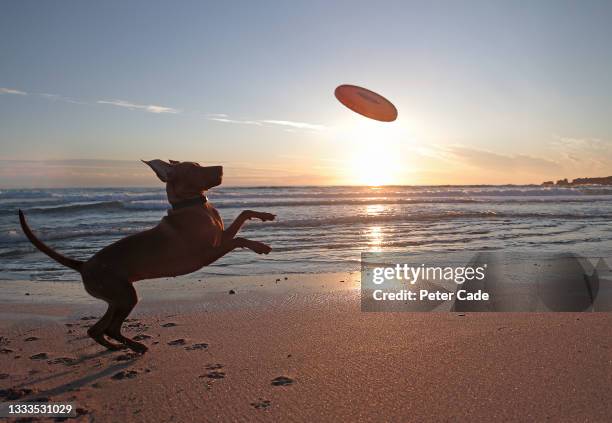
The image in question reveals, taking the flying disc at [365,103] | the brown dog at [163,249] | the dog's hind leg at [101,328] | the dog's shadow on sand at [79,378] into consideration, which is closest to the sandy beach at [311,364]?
the dog's shadow on sand at [79,378]

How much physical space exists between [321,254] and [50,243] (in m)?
6.63

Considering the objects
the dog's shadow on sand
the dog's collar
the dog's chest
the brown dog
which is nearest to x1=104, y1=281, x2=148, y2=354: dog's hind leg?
the brown dog

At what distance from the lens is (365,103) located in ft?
22.2

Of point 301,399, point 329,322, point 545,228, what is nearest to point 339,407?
point 301,399

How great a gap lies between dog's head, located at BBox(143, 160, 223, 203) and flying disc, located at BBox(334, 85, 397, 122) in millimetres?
3097

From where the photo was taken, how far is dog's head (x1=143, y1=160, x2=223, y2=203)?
401 cm

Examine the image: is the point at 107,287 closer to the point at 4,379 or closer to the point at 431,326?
the point at 4,379

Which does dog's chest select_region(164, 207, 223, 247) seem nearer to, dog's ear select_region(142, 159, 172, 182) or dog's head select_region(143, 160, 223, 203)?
dog's head select_region(143, 160, 223, 203)

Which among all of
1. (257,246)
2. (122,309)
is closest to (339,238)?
(257,246)

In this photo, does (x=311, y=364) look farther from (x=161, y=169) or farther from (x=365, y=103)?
(x=365, y=103)

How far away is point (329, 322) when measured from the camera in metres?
4.91

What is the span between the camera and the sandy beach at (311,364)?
10.0 feet

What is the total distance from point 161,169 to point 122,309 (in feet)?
3.67

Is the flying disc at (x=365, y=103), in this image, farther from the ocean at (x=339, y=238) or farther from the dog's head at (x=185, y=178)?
the dog's head at (x=185, y=178)
